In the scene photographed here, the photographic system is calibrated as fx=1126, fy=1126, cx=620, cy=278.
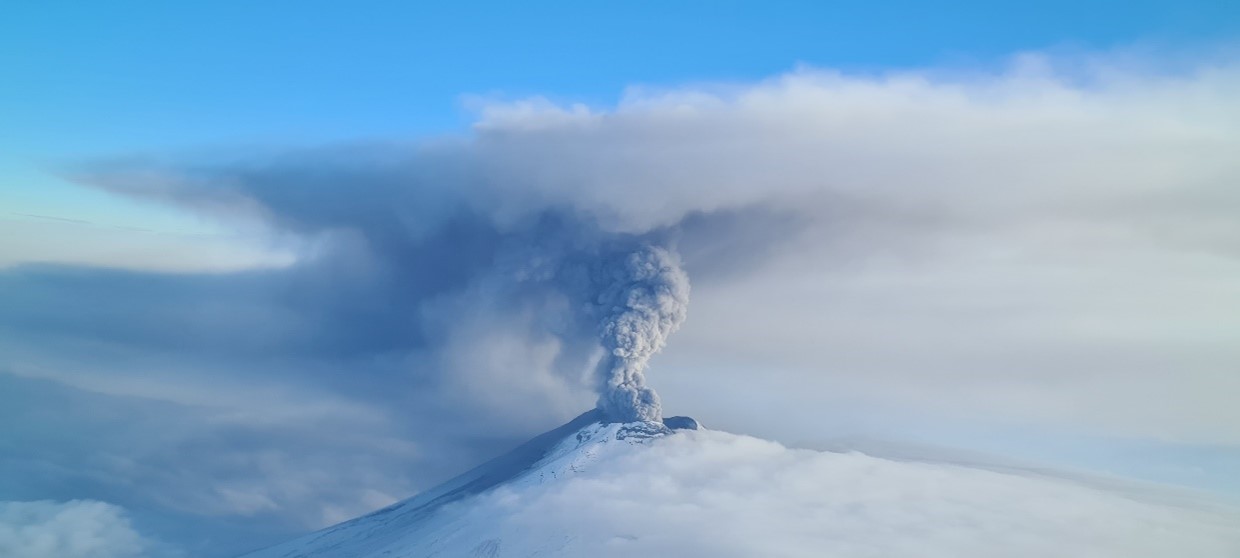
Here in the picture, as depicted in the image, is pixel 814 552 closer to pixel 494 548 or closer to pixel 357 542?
pixel 494 548

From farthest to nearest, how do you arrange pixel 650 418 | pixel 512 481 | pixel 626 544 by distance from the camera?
pixel 512 481 < pixel 650 418 < pixel 626 544

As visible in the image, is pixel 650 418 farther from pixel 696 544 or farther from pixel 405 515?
pixel 405 515

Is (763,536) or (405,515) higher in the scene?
Answer: (405,515)

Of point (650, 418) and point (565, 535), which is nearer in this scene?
point (565, 535)

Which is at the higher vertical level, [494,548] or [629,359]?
[629,359]

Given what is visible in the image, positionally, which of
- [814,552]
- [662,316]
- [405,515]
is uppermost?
[662,316]

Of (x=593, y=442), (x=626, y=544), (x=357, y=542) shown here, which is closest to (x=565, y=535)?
(x=626, y=544)

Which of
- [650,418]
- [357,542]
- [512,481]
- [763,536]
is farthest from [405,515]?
[763,536]

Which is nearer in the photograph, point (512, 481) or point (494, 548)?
point (494, 548)

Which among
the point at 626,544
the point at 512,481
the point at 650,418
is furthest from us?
the point at 512,481
